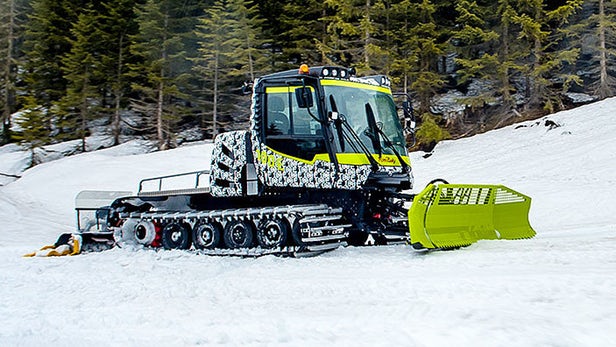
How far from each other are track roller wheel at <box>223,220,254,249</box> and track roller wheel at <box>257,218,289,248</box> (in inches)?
8.4

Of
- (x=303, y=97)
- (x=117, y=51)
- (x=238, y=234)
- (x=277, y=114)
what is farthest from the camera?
(x=117, y=51)

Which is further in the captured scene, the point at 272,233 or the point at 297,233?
the point at 272,233

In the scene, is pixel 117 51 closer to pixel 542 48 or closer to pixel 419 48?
pixel 419 48

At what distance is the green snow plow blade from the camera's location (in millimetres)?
7664

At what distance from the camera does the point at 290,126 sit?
353 inches

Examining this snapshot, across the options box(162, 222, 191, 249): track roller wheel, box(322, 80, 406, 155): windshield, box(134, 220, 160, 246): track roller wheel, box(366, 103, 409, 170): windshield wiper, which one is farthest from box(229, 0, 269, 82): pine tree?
box(366, 103, 409, 170): windshield wiper

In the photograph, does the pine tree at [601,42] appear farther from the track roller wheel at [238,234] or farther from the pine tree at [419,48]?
the track roller wheel at [238,234]

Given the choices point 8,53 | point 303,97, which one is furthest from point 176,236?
point 8,53

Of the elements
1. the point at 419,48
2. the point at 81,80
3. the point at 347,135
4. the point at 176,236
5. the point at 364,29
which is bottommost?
the point at 176,236

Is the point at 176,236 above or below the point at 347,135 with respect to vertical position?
below

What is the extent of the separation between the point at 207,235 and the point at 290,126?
8.21 feet

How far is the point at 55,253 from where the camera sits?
11.2 metres

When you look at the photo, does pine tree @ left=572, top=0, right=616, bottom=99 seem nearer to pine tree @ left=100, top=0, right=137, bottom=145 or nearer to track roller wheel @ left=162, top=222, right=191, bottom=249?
track roller wheel @ left=162, top=222, right=191, bottom=249

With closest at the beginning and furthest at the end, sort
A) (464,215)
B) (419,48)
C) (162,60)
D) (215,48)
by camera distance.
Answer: (464,215) < (419,48) < (215,48) < (162,60)
